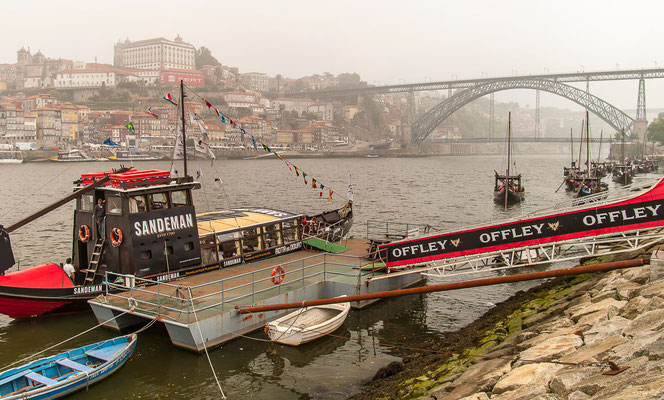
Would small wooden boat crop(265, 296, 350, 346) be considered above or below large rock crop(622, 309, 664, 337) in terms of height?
below

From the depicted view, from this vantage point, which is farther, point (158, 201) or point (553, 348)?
point (158, 201)

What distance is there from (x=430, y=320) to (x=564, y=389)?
9.60 m

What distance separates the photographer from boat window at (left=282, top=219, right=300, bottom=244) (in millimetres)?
20750

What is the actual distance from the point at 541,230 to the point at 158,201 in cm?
1108

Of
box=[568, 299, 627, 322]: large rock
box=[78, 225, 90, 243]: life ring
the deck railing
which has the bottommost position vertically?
the deck railing

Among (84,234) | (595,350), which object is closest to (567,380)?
(595,350)

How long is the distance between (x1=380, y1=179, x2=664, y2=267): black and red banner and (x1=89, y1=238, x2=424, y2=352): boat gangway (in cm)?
186

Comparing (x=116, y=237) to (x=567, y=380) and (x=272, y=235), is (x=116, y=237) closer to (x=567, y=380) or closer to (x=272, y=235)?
(x=272, y=235)

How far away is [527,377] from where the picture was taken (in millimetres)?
8672

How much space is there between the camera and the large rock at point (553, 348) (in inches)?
377

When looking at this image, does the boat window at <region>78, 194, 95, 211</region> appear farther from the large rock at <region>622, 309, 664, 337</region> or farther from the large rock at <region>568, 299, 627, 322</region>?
the large rock at <region>622, 309, 664, 337</region>

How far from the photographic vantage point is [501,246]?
1546cm

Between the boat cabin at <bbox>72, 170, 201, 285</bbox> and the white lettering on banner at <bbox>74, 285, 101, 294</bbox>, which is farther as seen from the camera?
the white lettering on banner at <bbox>74, 285, 101, 294</bbox>

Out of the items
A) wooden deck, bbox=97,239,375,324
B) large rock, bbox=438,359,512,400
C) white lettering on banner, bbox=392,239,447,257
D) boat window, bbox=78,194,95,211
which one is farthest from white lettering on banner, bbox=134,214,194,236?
large rock, bbox=438,359,512,400
